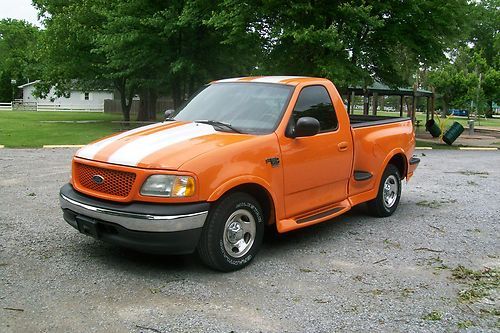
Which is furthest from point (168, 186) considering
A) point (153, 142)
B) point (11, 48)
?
point (11, 48)

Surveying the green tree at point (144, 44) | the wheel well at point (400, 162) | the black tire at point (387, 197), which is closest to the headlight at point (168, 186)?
the black tire at point (387, 197)

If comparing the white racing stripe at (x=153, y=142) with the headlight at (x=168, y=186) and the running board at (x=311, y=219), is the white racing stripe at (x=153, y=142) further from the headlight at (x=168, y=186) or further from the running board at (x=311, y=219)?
the running board at (x=311, y=219)

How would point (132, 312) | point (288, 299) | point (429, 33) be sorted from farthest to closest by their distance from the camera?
1. point (429, 33)
2. point (288, 299)
3. point (132, 312)

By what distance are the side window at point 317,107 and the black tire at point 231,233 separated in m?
1.24

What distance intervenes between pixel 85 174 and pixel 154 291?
1.35 metres

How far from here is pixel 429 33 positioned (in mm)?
19000

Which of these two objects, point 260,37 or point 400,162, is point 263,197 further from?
point 260,37

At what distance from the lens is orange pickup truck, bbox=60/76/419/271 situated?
4.43 meters

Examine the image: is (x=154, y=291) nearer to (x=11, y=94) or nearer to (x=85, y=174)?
(x=85, y=174)

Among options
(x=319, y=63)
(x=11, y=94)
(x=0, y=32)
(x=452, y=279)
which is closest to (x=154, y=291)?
(x=452, y=279)

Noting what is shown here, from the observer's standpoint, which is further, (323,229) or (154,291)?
(323,229)

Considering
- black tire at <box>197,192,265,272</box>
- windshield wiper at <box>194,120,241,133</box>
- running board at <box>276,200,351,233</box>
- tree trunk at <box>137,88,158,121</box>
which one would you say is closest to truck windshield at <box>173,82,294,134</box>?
windshield wiper at <box>194,120,241,133</box>

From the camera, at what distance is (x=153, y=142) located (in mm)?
4836

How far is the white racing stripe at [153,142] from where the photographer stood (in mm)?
4582
